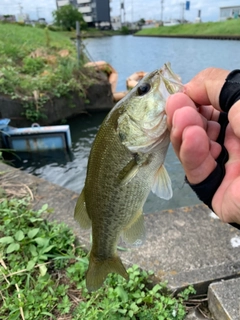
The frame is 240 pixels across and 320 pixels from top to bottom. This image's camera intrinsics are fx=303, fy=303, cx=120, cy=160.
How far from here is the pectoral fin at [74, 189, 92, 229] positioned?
191 centimetres

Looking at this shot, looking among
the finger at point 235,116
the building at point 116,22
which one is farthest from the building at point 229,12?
the finger at point 235,116

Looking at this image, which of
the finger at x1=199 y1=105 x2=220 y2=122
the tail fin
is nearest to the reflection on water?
the tail fin

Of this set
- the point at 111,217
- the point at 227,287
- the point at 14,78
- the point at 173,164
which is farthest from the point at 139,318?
the point at 14,78

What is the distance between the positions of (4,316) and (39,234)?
821mm

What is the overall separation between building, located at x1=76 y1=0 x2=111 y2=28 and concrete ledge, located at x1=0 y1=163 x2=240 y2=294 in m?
98.3

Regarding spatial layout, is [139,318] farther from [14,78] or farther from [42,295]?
[14,78]

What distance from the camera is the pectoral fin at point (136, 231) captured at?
192 centimetres

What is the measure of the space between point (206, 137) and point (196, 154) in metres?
0.10

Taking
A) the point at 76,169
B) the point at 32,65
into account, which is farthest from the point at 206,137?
the point at 32,65

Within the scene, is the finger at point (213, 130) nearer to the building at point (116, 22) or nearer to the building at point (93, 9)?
the building at point (93, 9)

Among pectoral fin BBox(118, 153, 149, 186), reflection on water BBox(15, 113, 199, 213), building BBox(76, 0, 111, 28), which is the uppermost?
building BBox(76, 0, 111, 28)

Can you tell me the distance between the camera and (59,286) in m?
2.52

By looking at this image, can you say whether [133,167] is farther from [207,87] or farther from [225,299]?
[225,299]

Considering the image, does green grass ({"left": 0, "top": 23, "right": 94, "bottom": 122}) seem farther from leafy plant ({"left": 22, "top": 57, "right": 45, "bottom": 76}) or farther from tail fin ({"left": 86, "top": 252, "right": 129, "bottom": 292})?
tail fin ({"left": 86, "top": 252, "right": 129, "bottom": 292})
